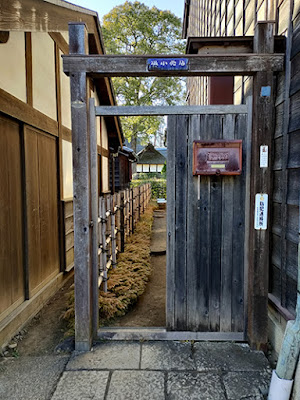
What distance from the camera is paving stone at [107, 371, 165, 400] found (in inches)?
84.9

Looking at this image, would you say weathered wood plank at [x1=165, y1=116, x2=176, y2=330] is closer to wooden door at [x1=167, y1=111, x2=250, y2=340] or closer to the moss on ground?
wooden door at [x1=167, y1=111, x2=250, y2=340]

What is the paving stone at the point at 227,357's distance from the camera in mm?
2477

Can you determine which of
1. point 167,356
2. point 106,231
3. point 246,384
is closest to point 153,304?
point 106,231

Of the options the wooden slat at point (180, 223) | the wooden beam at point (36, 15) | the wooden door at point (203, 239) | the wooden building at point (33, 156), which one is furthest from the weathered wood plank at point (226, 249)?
the wooden beam at point (36, 15)

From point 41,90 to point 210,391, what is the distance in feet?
14.9

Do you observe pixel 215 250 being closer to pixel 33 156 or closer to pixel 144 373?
pixel 144 373

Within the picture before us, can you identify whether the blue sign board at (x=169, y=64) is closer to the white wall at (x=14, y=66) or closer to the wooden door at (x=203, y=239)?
the wooden door at (x=203, y=239)

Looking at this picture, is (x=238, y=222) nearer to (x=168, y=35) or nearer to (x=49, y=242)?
(x=49, y=242)

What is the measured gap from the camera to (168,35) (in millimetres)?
20938

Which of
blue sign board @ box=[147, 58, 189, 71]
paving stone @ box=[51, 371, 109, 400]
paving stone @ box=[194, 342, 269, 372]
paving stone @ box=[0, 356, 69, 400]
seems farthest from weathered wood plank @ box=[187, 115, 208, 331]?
paving stone @ box=[0, 356, 69, 400]

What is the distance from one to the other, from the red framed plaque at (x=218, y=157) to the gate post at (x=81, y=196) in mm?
1143

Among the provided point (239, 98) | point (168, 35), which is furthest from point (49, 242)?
point (168, 35)

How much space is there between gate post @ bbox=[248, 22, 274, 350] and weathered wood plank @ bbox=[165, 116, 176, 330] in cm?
80

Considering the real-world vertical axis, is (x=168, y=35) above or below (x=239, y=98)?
above
